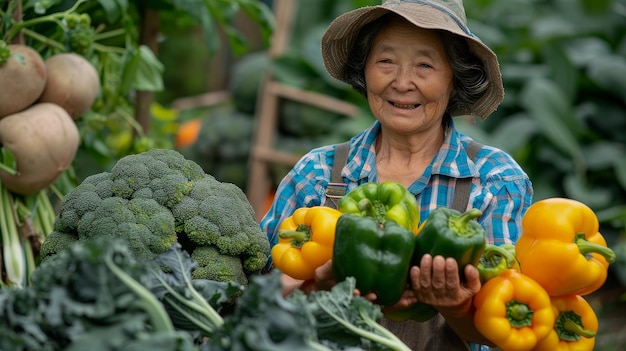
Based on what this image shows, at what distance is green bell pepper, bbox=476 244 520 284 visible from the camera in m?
2.39

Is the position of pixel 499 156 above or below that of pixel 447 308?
above

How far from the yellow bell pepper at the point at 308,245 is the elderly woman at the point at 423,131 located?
0.35 ft

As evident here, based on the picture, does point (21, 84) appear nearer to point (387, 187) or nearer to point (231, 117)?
point (387, 187)

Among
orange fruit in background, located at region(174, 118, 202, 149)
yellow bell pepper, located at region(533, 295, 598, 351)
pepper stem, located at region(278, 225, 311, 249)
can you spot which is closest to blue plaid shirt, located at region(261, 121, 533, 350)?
yellow bell pepper, located at region(533, 295, 598, 351)

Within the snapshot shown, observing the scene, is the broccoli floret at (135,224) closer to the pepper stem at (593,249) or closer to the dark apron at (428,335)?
the dark apron at (428,335)

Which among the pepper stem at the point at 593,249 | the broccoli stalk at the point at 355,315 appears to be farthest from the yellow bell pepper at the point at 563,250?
the broccoli stalk at the point at 355,315

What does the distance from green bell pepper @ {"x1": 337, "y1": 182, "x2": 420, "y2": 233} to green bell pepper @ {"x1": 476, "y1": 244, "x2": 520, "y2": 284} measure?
0.20 meters

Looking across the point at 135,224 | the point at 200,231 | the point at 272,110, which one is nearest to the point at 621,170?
the point at 272,110

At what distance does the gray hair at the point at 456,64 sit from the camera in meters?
2.87

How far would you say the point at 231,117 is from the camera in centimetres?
738

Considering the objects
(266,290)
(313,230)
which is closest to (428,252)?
(313,230)

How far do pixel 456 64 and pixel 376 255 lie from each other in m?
0.87

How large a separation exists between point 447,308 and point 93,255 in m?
1.00

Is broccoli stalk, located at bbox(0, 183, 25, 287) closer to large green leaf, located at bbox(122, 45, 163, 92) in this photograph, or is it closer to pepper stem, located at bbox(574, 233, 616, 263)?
large green leaf, located at bbox(122, 45, 163, 92)
